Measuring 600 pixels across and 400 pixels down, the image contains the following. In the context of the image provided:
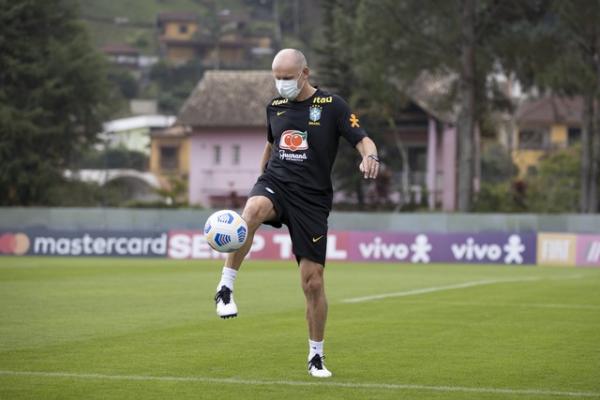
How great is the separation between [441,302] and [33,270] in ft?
44.5

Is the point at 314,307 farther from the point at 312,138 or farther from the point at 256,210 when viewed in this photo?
the point at 312,138

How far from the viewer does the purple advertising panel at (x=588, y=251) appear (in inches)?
A: 1435

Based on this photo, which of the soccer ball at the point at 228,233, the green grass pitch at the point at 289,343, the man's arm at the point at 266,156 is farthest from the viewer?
the man's arm at the point at 266,156

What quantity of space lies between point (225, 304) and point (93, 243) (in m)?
31.6

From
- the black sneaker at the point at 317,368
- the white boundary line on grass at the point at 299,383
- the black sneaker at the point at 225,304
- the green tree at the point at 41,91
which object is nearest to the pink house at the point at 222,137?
the green tree at the point at 41,91

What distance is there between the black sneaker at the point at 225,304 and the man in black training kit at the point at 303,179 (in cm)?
1

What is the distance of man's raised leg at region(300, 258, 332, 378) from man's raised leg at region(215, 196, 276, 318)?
438mm

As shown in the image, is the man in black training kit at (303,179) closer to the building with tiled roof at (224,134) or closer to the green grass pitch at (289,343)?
the green grass pitch at (289,343)

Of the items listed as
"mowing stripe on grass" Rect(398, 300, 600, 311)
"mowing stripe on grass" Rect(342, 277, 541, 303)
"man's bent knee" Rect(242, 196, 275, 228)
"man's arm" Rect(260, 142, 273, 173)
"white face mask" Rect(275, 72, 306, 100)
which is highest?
"white face mask" Rect(275, 72, 306, 100)

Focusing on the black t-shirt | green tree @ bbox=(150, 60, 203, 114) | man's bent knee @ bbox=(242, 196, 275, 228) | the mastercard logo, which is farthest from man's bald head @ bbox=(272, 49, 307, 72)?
green tree @ bbox=(150, 60, 203, 114)

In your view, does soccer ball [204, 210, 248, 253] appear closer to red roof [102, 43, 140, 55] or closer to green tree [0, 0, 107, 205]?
green tree [0, 0, 107, 205]

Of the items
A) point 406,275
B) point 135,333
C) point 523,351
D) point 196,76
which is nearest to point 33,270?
point 406,275

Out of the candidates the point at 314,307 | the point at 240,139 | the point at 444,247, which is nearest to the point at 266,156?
the point at 314,307

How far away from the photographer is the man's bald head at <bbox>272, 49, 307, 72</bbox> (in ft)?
31.6
